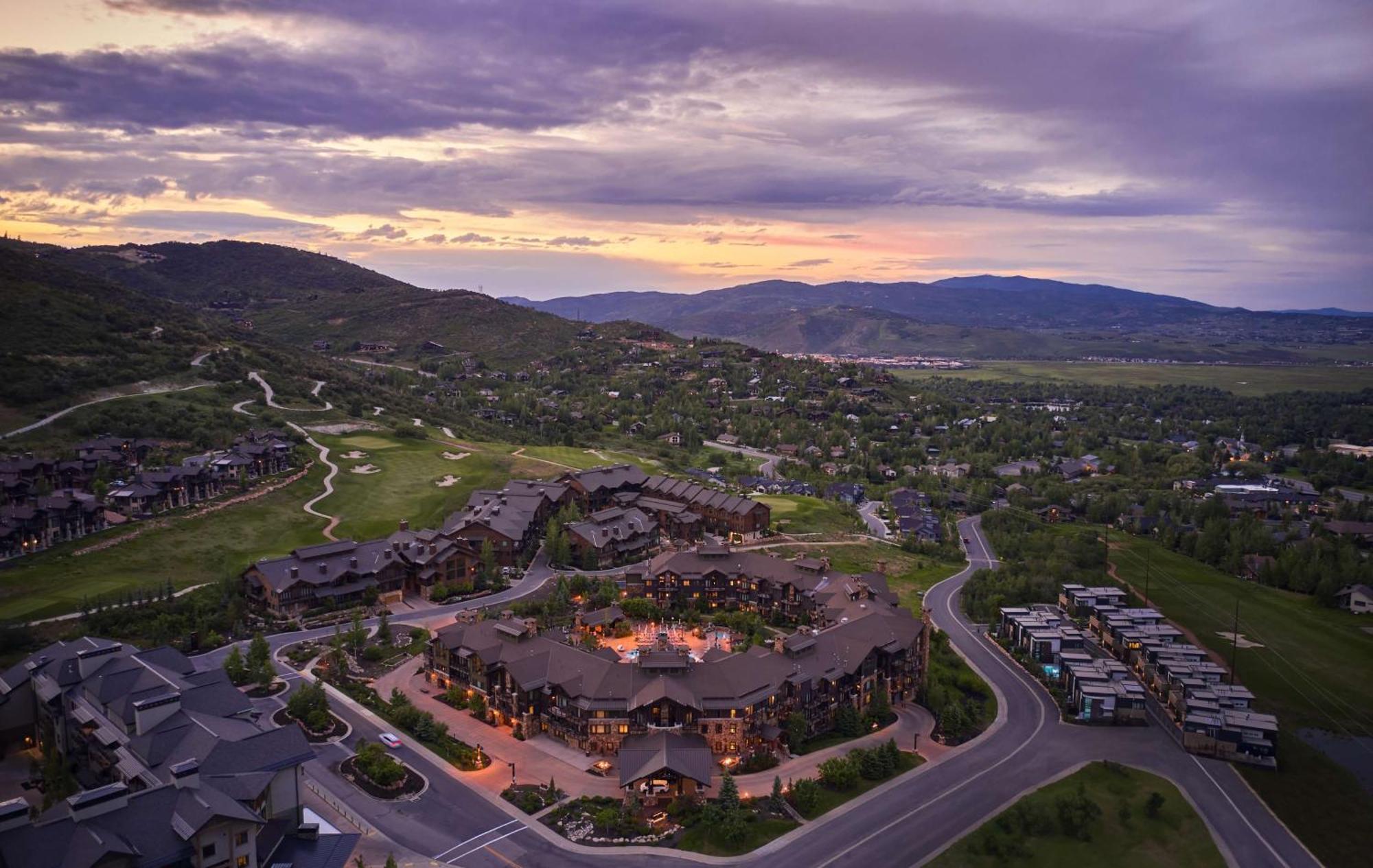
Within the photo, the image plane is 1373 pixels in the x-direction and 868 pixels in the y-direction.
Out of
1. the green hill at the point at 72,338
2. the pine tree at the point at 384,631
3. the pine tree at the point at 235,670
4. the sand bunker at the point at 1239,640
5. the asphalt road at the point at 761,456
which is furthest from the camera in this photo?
the asphalt road at the point at 761,456

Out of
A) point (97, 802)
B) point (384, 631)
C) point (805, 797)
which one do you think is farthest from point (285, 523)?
point (805, 797)

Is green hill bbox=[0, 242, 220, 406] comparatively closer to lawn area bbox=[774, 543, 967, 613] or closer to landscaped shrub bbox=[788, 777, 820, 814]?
lawn area bbox=[774, 543, 967, 613]

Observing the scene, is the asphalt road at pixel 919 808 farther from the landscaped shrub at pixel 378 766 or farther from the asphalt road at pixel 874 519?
the asphalt road at pixel 874 519

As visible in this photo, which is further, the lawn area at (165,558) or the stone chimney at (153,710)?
the lawn area at (165,558)

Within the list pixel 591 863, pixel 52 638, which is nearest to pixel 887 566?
pixel 591 863

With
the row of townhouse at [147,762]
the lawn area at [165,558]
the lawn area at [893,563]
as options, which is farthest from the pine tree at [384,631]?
the lawn area at [893,563]

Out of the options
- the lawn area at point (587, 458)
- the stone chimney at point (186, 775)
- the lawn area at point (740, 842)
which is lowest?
the lawn area at point (740, 842)
